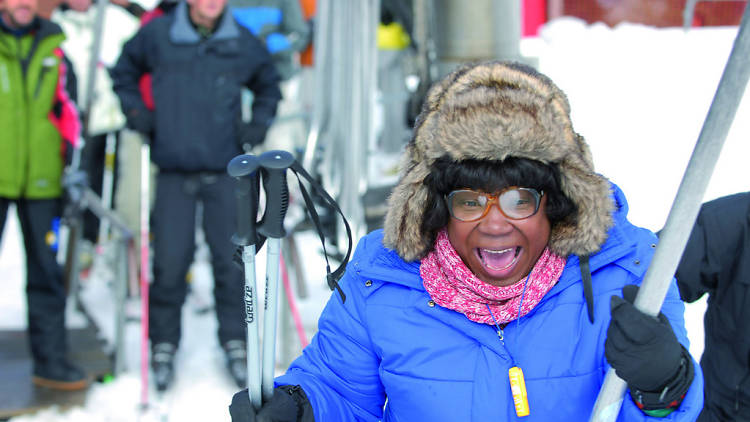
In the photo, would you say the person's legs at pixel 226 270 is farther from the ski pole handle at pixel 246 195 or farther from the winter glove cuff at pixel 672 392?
the winter glove cuff at pixel 672 392

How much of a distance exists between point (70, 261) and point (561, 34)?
6723 mm

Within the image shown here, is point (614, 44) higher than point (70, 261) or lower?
higher

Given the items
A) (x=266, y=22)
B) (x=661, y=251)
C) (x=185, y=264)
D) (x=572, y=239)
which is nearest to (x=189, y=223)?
(x=185, y=264)

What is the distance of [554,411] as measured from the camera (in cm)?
193

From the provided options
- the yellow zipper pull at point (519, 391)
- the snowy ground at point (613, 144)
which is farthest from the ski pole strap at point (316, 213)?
the snowy ground at point (613, 144)

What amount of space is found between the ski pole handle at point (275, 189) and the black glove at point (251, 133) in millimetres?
3070

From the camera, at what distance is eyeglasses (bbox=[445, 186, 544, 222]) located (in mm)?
1978

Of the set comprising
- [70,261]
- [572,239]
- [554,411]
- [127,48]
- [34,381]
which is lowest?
[34,381]

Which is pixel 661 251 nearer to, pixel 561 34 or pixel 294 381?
pixel 294 381

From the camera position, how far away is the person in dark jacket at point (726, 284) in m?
2.63

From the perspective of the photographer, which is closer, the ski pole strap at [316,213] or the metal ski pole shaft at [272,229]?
the metal ski pole shaft at [272,229]

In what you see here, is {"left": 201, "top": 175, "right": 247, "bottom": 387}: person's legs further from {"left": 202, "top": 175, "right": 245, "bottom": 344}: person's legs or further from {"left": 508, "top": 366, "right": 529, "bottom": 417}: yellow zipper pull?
{"left": 508, "top": 366, "right": 529, "bottom": 417}: yellow zipper pull

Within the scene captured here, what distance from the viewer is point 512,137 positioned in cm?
195

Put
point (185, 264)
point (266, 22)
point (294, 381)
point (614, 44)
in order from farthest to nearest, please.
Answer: point (614, 44) < point (266, 22) < point (185, 264) < point (294, 381)
